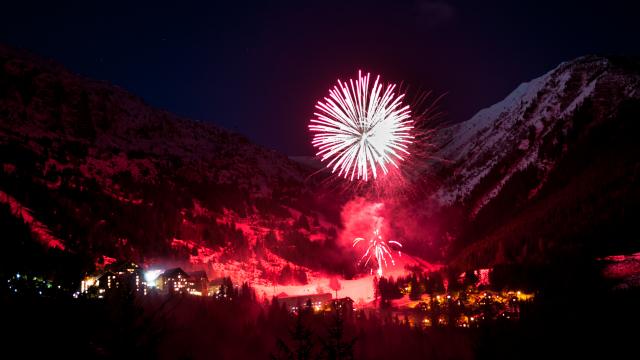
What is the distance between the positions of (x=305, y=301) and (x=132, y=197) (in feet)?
183

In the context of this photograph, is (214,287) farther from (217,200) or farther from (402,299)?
(402,299)

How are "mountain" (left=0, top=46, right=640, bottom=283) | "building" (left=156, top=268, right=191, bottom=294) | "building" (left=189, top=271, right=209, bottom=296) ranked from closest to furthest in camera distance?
"building" (left=156, top=268, right=191, bottom=294) < "building" (left=189, top=271, right=209, bottom=296) < "mountain" (left=0, top=46, right=640, bottom=283)

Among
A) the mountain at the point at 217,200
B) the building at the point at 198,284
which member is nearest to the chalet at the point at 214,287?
the building at the point at 198,284

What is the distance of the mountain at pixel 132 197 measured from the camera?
104275 millimetres

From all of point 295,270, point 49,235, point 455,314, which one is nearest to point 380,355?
point 455,314

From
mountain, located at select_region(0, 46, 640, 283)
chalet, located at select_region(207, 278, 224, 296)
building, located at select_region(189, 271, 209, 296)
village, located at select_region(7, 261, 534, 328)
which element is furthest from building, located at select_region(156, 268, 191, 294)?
chalet, located at select_region(207, 278, 224, 296)

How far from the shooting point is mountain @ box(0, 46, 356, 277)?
342 feet

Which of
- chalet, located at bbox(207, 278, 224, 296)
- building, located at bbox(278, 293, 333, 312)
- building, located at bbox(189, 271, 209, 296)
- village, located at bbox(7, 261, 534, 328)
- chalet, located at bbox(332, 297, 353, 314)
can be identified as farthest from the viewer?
chalet, located at bbox(332, 297, 353, 314)

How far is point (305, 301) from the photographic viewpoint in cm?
12875

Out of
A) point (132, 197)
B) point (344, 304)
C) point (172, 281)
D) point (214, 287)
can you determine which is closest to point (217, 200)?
point (132, 197)

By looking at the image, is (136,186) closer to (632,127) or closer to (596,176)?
(596,176)

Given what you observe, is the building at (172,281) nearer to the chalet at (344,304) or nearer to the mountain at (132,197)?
the mountain at (132,197)

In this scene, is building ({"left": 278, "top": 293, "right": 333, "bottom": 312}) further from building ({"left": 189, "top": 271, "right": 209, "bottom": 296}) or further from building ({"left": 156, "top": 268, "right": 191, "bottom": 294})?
building ({"left": 156, "top": 268, "right": 191, "bottom": 294})

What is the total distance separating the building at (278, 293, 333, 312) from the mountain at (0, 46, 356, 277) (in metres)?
17.1
